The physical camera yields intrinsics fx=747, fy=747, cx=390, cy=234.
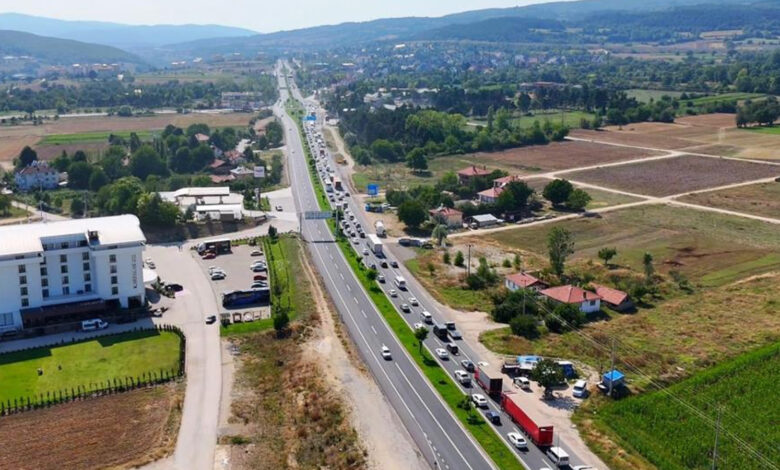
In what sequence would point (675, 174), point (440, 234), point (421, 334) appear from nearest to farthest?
point (421, 334), point (440, 234), point (675, 174)

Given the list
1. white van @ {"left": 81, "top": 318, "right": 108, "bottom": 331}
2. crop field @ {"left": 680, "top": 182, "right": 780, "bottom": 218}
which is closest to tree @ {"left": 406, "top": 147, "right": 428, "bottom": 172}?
crop field @ {"left": 680, "top": 182, "right": 780, "bottom": 218}

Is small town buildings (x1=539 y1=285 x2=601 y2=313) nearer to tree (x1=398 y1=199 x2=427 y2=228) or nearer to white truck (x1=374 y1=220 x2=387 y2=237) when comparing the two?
tree (x1=398 y1=199 x2=427 y2=228)

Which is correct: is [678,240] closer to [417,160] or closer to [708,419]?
[708,419]

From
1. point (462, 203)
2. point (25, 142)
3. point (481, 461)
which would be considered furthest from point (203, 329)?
point (25, 142)

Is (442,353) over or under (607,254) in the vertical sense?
under

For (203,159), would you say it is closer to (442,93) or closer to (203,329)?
(203,329)

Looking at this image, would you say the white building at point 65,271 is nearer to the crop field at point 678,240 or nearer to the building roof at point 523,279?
the building roof at point 523,279

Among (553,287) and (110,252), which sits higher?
(110,252)

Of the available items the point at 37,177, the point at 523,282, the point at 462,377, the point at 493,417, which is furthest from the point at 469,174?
the point at 493,417
